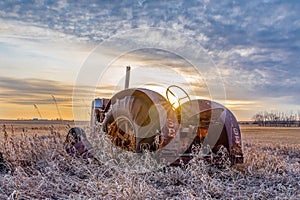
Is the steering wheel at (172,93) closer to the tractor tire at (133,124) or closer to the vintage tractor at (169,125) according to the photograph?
the vintage tractor at (169,125)

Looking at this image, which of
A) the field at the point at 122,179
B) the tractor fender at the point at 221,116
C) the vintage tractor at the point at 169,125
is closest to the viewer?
the field at the point at 122,179

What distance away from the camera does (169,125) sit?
5.07 meters

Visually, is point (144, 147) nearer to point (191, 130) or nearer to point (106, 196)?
point (191, 130)

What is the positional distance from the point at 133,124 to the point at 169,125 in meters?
0.71

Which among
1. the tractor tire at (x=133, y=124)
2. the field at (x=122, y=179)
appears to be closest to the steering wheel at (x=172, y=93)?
the tractor tire at (x=133, y=124)

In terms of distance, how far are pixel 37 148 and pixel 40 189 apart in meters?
2.06

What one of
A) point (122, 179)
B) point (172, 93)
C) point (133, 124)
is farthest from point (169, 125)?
point (122, 179)

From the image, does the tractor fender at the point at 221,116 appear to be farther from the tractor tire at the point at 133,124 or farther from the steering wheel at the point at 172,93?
the tractor tire at the point at 133,124

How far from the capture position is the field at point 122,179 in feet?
13.2

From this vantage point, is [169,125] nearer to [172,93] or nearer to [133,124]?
[133,124]

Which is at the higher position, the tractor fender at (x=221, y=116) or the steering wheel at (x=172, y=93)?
the steering wheel at (x=172, y=93)

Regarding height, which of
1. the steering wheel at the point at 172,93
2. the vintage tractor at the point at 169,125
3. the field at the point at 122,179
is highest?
the steering wheel at the point at 172,93

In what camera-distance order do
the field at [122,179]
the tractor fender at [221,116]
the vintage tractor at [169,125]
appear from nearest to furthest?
1. the field at [122,179]
2. the vintage tractor at [169,125]
3. the tractor fender at [221,116]

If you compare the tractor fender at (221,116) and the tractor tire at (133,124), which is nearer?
the tractor tire at (133,124)
